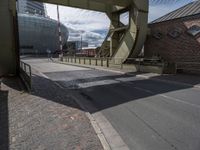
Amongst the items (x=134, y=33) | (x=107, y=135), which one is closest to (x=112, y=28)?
(x=134, y=33)

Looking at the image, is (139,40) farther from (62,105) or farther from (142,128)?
(142,128)

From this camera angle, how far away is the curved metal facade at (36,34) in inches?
3538

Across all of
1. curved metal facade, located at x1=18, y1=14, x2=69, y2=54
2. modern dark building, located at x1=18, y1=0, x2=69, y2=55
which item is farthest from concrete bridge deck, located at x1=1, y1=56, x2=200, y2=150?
curved metal facade, located at x1=18, y1=14, x2=69, y2=54

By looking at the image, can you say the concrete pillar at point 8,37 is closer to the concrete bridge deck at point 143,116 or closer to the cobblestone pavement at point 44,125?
the concrete bridge deck at point 143,116

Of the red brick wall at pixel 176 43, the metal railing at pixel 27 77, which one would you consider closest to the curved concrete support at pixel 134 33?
the red brick wall at pixel 176 43

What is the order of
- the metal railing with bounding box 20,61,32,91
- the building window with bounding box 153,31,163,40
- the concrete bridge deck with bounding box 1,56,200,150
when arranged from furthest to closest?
1. the building window with bounding box 153,31,163,40
2. the metal railing with bounding box 20,61,32,91
3. the concrete bridge deck with bounding box 1,56,200,150

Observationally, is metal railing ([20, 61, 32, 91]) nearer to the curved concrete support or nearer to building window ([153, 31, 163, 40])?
the curved concrete support

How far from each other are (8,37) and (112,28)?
49.6 ft

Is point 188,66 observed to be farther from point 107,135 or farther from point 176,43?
point 107,135

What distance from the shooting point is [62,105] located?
8031mm

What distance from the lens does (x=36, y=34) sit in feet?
307

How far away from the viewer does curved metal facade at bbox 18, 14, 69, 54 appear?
89.9 metres

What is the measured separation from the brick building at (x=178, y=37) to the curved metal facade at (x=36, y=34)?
76.2 meters

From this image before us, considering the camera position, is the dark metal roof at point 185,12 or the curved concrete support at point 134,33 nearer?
the dark metal roof at point 185,12
